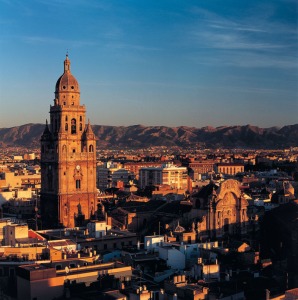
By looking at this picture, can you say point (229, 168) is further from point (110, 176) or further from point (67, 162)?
point (67, 162)

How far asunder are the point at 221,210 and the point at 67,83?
15.2 m

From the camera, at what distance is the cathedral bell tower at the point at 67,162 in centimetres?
5275

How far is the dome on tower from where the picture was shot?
53.9 m

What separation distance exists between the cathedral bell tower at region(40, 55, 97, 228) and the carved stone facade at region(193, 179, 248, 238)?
8944 millimetres

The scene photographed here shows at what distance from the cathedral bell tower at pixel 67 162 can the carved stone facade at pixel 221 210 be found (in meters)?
8.94

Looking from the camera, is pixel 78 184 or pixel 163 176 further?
pixel 163 176

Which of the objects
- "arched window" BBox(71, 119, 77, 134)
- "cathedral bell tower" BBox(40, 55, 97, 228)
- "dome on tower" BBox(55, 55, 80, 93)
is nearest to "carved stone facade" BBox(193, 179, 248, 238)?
"cathedral bell tower" BBox(40, 55, 97, 228)

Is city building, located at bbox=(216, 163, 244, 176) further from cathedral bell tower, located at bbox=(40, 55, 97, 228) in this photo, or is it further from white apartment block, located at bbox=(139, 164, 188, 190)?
cathedral bell tower, located at bbox=(40, 55, 97, 228)

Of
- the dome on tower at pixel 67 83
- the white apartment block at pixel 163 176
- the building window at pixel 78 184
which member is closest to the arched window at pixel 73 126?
the dome on tower at pixel 67 83

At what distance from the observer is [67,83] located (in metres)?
54.1

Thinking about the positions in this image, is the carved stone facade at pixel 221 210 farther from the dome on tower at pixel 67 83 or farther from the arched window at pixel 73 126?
the dome on tower at pixel 67 83

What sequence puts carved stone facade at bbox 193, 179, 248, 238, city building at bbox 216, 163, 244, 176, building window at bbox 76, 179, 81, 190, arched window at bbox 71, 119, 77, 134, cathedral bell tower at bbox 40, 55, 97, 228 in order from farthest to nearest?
1. city building at bbox 216, 163, 244, 176
2. arched window at bbox 71, 119, 77, 134
3. building window at bbox 76, 179, 81, 190
4. cathedral bell tower at bbox 40, 55, 97, 228
5. carved stone facade at bbox 193, 179, 248, 238

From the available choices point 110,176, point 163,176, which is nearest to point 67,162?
point 163,176

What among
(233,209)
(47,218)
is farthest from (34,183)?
(233,209)
